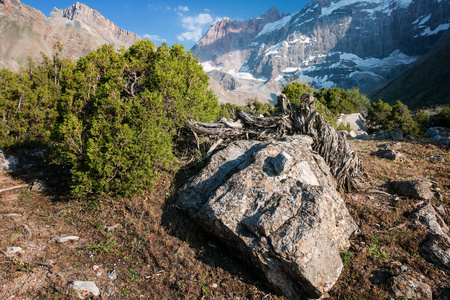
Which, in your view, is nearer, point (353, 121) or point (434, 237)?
point (434, 237)

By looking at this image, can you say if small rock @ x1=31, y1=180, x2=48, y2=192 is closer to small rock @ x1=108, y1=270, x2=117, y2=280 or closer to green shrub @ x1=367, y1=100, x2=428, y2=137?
small rock @ x1=108, y1=270, x2=117, y2=280

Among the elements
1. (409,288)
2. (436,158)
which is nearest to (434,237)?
(409,288)

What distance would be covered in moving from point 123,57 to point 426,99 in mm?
114694

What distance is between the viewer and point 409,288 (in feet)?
16.3

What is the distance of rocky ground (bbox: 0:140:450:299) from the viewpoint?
5.23 m

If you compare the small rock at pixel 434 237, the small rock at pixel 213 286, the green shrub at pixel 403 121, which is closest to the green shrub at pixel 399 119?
the green shrub at pixel 403 121

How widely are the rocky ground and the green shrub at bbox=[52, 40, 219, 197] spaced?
1.02 metres

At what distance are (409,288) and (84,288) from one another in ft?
24.9

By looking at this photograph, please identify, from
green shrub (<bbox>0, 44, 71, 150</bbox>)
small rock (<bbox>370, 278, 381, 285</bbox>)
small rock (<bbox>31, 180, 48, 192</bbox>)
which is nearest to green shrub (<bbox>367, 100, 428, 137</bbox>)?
small rock (<bbox>370, 278, 381, 285</bbox>)

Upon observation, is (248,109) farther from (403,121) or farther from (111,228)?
(111,228)

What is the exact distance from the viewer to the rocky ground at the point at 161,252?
523 cm

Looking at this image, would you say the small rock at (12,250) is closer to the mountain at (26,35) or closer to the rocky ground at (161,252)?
the rocky ground at (161,252)

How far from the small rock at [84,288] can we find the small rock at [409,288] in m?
7.01

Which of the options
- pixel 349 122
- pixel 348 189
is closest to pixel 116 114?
pixel 348 189
